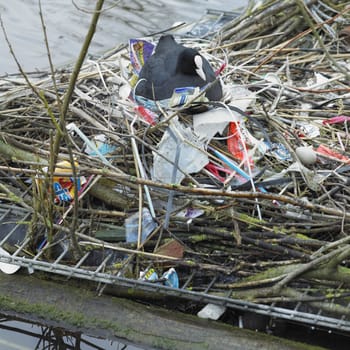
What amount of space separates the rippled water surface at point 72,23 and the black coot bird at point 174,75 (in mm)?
2496

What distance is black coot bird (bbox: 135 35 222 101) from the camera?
10.9 ft

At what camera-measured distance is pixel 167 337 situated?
2.56 m

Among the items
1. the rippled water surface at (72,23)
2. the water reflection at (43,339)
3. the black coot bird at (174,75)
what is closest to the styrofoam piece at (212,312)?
the water reflection at (43,339)

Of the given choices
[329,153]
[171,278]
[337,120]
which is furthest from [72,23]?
[171,278]

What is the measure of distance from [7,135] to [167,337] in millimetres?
1287

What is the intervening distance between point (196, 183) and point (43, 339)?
0.91m

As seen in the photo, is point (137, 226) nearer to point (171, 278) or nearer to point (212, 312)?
point (171, 278)

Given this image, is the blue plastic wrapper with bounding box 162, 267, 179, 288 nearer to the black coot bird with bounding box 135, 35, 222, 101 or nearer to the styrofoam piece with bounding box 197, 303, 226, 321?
the styrofoam piece with bounding box 197, 303, 226, 321

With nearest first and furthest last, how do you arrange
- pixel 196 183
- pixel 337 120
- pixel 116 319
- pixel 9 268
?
1. pixel 116 319
2. pixel 9 268
3. pixel 196 183
4. pixel 337 120

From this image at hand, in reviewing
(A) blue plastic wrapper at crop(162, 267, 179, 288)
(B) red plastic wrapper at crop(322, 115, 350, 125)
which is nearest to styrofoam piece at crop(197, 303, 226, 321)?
(A) blue plastic wrapper at crop(162, 267, 179, 288)

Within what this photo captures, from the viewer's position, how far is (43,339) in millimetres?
2664

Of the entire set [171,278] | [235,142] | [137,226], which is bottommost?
[171,278]

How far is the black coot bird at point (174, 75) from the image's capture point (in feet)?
10.9

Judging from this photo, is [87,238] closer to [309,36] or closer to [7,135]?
[7,135]
